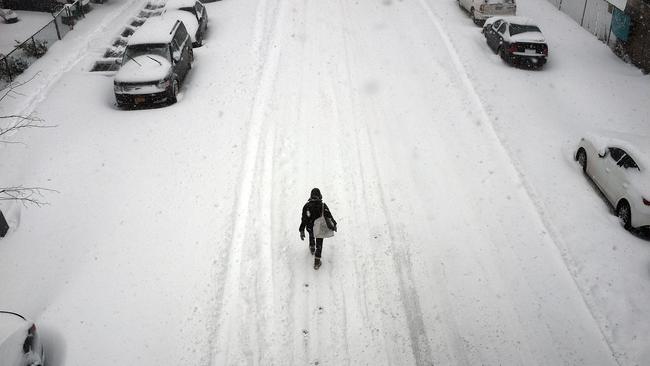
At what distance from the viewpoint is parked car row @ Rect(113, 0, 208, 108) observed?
14.2 meters

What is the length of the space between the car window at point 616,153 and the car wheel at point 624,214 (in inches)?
44.9

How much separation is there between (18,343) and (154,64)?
32.7 ft

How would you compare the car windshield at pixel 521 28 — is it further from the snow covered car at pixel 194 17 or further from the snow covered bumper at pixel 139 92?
the snow covered bumper at pixel 139 92

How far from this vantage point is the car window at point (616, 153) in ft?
36.4

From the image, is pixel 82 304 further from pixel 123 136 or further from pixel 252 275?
pixel 123 136

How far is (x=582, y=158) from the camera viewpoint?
12.4 m

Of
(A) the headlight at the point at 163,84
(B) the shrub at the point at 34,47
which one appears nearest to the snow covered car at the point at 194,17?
(A) the headlight at the point at 163,84

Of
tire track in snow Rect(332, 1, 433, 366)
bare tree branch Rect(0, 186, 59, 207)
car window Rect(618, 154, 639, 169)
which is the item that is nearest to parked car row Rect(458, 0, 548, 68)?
tire track in snow Rect(332, 1, 433, 366)

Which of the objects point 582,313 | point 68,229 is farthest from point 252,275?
point 582,313

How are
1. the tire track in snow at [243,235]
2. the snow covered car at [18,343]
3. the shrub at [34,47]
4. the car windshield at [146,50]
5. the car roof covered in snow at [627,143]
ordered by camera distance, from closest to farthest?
the snow covered car at [18,343], the tire track in snow at [243,235], the car roof covered in snow at [627,143], the car windshield at [146,50], the shrub at [34,47]

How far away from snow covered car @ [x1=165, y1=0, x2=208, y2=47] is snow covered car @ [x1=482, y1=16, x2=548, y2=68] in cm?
1140

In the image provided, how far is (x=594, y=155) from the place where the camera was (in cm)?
1170

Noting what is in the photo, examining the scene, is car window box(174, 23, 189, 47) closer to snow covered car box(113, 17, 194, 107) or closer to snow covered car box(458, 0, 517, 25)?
snow covered car box(113, 17, 194, 107)

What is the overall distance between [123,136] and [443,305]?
9.50m
